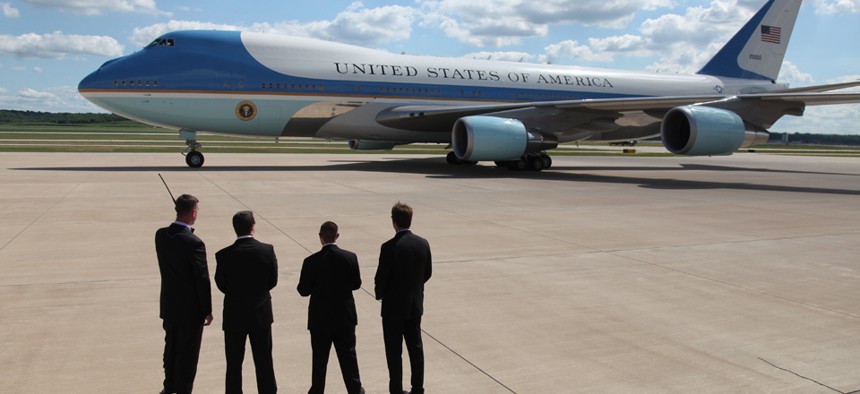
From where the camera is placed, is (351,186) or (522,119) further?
(522,119)

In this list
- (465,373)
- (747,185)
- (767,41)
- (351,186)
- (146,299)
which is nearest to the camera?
(465,373)

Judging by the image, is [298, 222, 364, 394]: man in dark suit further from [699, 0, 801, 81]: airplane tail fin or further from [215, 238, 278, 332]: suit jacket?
[699, 0, 801, 81]: airplane tail fin

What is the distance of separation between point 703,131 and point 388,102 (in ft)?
30.2

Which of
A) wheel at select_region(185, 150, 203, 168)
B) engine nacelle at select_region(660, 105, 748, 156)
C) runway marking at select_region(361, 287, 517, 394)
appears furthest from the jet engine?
runway marking at select_region(361, 287, 517, 394)

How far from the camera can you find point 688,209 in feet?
39.4

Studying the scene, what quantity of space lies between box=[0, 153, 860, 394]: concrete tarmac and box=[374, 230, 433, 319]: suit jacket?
46 centimetres

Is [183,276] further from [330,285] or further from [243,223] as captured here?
[330,285]

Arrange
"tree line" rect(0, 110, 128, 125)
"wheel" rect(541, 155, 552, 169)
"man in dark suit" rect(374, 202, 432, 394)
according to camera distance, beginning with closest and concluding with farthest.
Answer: "man in dark suit" rect(374, 202, 432, 394) → "wheel" rect(541, 155, 552, 169) → "tree line" rect(0, 110, 128, 125)

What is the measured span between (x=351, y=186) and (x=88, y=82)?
864cm

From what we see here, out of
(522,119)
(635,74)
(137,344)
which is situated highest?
(635,74)

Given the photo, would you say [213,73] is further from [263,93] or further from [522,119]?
[522,119]

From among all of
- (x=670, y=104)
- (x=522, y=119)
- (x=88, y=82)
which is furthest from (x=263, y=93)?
(x=670, y=104)

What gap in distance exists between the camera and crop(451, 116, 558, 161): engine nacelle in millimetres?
18594

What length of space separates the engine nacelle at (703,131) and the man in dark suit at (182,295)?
53.8 feet
